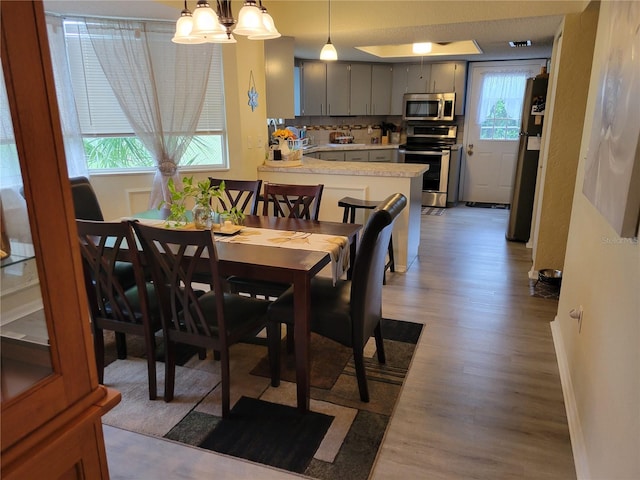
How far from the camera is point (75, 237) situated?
Answer: 0.83 meters

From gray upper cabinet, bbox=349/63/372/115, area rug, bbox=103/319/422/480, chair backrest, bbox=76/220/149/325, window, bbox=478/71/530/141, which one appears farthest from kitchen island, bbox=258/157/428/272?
window, bbox=478/71/530/141

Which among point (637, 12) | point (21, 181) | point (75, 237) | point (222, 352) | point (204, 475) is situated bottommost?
point (204, 475)

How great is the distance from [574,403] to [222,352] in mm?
1695

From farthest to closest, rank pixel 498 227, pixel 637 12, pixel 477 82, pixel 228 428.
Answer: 1. pixel 477 82
2. pixel 498 227
3. pixel 228 428
4. pixel 637 12

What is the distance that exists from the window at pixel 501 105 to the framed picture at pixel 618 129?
5069 millimetres

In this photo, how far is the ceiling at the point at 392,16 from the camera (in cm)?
349

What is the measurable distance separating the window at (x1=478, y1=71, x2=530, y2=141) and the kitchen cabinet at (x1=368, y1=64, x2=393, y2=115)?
1.42m

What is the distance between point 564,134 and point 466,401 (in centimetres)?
255

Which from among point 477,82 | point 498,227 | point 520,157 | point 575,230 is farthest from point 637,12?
point 477,82

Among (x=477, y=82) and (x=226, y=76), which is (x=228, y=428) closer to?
(x=226, y=76)

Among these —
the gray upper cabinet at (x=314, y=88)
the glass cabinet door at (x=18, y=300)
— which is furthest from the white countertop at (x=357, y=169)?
the glass cabinet door at (x=18, y=300)

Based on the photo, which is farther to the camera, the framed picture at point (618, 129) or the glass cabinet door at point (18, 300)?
the framed picture at point (618, 129)

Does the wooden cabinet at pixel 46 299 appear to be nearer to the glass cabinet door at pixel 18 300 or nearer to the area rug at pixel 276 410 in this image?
Answer: the glass cabinet door at pixel 18 300

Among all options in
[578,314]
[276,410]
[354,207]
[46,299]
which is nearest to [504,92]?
[354,207]
